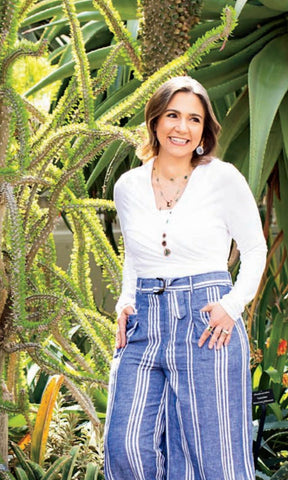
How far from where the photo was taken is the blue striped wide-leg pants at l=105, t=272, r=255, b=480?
182 cm

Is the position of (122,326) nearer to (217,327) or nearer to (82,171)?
(217,327)

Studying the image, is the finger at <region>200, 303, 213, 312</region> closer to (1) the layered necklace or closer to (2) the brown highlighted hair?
(1) the layered necklace

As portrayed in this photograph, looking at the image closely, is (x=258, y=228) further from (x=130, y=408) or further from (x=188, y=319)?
(x=130, y=408)

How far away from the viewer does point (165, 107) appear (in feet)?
6.40

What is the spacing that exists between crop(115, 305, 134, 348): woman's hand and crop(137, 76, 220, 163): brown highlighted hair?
0.36 m

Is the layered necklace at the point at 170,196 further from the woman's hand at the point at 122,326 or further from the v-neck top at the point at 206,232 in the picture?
the woman's hand at the point at 122,326

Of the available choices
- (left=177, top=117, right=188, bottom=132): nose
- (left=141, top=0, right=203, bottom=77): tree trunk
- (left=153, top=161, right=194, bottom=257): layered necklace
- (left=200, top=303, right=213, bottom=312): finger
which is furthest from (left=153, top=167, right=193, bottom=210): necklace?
(left=141, top=0, right=203, bottom=77): tree trunk

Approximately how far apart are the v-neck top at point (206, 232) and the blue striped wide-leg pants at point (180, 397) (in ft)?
0.12

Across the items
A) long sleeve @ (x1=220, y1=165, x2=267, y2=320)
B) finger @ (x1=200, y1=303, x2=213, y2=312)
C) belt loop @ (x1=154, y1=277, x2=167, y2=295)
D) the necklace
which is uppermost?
the necklace

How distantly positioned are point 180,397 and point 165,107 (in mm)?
619

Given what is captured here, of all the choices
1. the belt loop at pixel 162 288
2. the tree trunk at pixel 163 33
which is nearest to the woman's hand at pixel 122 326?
the belt loop at pixel 162 288

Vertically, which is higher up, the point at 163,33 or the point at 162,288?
the point at 163,33

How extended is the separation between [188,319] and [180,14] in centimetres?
111

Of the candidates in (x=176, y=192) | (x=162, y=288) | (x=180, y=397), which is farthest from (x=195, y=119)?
(x=180, y=397)
